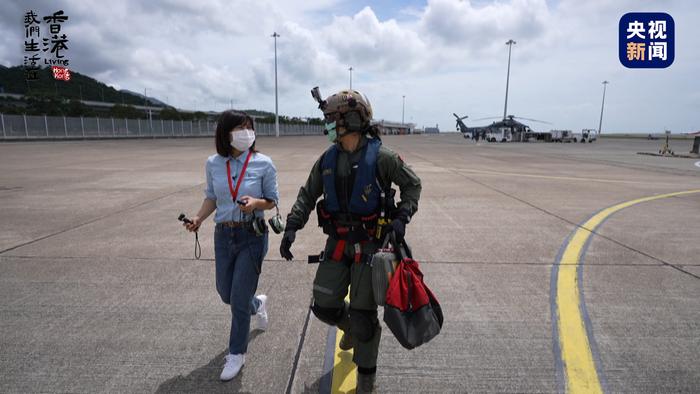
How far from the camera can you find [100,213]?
7.00 metres

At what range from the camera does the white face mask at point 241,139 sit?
8.59ft

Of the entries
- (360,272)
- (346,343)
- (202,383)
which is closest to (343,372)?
(346,343)

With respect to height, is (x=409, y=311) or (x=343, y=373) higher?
(x=409, y=311)

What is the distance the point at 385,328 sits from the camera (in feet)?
10.8

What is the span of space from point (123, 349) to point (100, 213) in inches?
198

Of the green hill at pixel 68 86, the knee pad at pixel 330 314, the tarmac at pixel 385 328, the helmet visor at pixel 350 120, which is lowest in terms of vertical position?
the tarmac at pixel 385 328

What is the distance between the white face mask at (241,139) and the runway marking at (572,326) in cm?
260

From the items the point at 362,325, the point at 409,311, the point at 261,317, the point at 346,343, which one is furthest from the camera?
the point at 261,317

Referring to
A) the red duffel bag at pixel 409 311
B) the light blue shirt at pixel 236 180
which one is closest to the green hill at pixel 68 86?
the light blue shirt at pixel 236 180

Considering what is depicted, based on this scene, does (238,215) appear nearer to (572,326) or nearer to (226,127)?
(226,127)

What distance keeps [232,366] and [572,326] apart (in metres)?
2.69

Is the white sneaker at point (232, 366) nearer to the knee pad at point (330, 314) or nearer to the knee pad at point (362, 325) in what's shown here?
the knee pad at point (330, 314)

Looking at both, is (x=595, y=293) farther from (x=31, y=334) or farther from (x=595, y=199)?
(x=595, y=199)

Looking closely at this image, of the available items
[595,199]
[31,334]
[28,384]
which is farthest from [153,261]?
[595,199]
